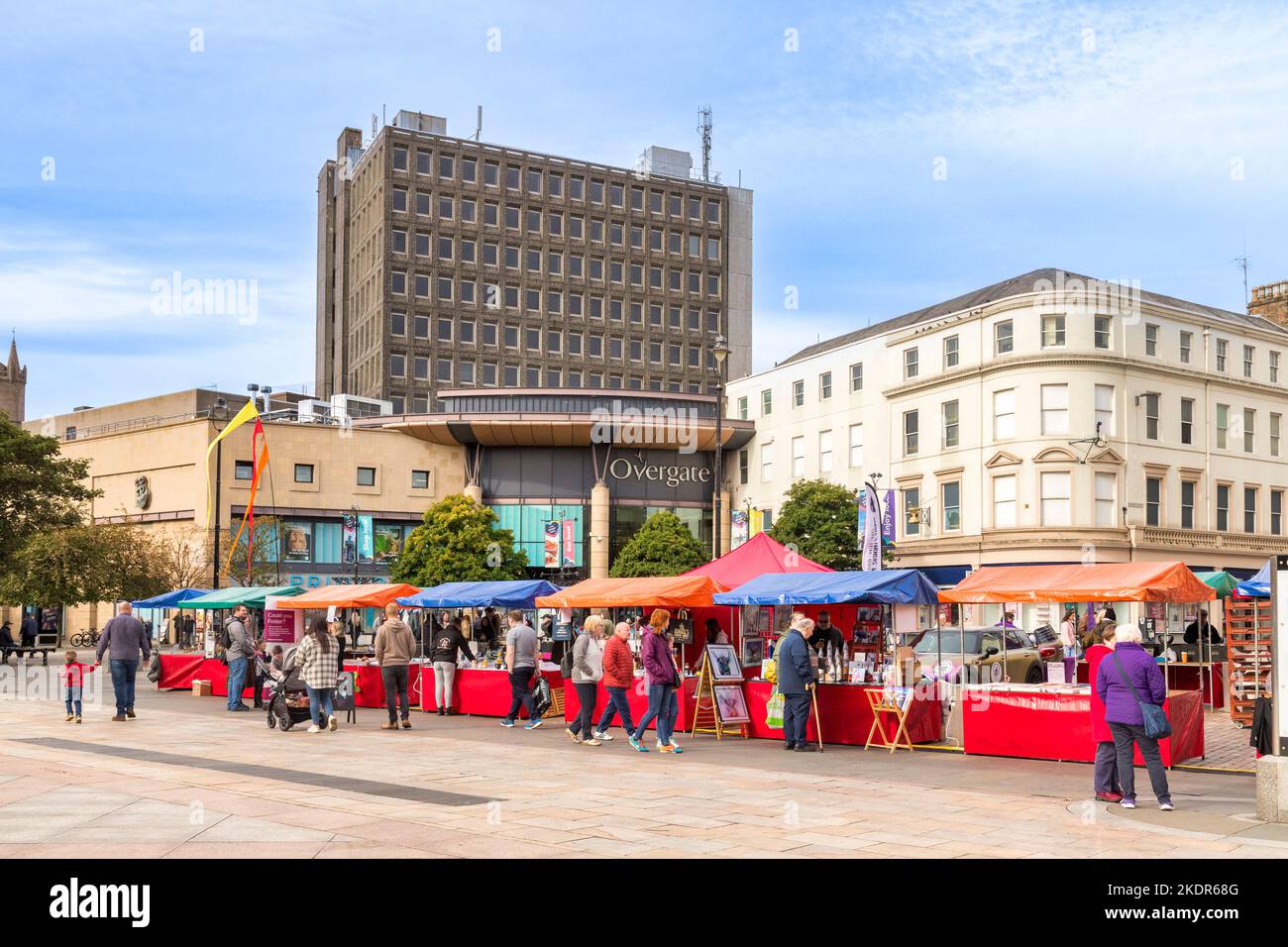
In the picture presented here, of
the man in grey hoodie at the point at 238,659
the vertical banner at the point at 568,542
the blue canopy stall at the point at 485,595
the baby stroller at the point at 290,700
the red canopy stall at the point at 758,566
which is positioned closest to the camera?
the baby stroller at the point at 290,700

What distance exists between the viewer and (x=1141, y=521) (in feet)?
174

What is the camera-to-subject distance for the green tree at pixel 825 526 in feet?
189

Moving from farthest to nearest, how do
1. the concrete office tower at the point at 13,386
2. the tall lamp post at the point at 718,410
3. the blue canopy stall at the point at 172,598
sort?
the concrete office tower at the point at 13,386 < the blue canopy stall at the point at 172,598 < the tall lamp post at the point at 718,410

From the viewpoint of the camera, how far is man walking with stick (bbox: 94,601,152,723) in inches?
841

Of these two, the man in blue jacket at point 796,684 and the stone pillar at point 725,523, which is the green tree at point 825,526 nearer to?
the stone pillar at point 725,523

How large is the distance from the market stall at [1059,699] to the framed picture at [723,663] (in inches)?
135

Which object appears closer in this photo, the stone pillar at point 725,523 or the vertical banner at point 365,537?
the vertical banner at point 365,537

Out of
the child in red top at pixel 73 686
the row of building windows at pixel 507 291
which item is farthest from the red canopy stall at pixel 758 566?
the row of building windows at pixel 507 291

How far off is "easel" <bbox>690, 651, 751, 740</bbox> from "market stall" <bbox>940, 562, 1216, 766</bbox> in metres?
3.82

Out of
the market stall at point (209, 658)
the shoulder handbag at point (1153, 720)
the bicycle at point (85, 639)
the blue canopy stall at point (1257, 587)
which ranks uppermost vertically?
the blue canopy stall at point (1257, 587)

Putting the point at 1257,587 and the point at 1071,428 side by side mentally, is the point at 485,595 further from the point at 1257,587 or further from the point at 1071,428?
the point at 1071,428

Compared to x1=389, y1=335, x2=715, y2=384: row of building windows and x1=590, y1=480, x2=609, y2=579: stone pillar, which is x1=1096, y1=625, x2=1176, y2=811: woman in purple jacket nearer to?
x1=590, y1=480, x2=609, y2=579: stone pillar

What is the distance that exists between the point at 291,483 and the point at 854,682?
57.3 m
